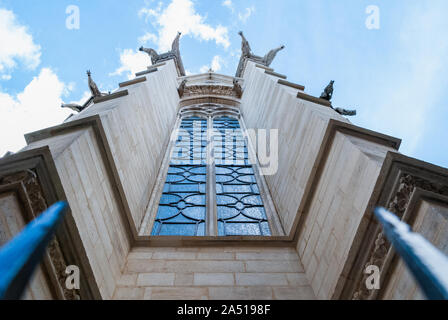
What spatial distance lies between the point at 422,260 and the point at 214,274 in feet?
10.5

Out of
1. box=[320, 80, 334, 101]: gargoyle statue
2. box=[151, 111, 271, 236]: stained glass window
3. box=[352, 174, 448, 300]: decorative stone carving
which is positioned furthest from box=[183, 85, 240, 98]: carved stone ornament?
box=[352, 174, 448, 300]: decorative stone carving

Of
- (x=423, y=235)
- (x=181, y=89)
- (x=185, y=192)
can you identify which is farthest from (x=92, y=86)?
(x=423, y=235)

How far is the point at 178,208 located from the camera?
7.13 m

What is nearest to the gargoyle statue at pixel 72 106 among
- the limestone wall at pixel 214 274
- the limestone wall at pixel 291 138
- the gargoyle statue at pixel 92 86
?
the gargoyle statue at pixel 92 86

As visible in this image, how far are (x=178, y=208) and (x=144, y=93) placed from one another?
3237mm

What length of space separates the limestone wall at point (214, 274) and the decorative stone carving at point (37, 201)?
52.4 inches

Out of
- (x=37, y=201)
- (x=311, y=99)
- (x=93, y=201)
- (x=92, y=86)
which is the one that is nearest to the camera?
(x=37, y=201)

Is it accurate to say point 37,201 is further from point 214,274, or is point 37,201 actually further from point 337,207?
point 337,207

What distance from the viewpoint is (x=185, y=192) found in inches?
309

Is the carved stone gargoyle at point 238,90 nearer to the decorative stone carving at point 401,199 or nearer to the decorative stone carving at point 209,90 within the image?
the decorative stone carving at point 209,90

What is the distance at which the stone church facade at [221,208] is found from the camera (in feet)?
10.2
